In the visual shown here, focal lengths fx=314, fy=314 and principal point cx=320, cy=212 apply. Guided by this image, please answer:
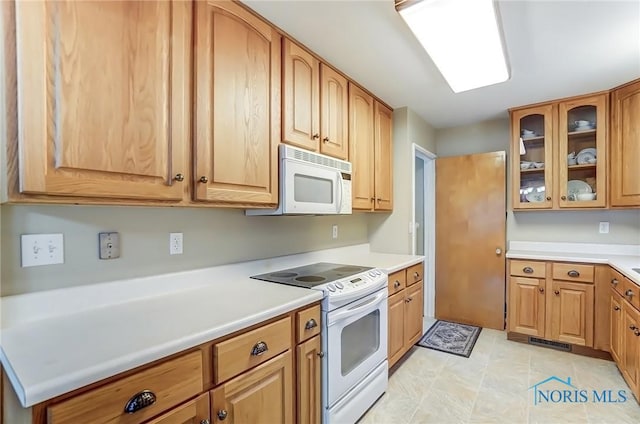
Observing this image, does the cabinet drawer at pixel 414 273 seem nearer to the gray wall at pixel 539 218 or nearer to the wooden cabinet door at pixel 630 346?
the gray wall at pixel 539 218

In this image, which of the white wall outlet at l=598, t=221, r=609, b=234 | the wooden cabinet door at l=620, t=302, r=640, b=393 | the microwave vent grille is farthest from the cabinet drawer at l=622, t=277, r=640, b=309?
the microwave vent grille

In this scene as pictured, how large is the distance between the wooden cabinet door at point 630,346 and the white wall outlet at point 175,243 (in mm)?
2759

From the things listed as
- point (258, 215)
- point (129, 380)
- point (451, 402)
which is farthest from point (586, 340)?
point (129, 380)

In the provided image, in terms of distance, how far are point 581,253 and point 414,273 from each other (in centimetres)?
171

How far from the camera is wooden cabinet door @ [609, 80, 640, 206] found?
2555mm

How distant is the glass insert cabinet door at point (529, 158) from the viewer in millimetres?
3049

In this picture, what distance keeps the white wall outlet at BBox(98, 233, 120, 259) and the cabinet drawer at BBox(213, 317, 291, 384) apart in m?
0.65

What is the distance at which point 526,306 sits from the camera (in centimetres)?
296

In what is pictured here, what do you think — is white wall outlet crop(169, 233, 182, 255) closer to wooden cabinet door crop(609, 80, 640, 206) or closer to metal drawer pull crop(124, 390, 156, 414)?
metal drawer pull crop(124, 390, 156, 414)

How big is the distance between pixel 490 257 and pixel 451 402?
1773 millimetres

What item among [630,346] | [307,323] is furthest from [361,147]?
[630,346]

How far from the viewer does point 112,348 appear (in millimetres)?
938

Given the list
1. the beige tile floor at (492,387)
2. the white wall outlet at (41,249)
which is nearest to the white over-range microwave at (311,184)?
the white wall outlet at (41,249)

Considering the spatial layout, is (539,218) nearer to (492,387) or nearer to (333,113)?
(492,387)
